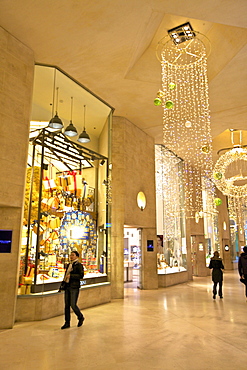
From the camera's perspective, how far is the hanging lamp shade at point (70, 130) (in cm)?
838

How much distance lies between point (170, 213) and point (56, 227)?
8.11 meters

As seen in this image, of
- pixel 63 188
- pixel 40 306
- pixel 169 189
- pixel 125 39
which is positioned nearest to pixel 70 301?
pixel 40 306

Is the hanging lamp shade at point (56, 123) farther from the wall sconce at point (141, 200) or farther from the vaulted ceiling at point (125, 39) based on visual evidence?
the wall sconce at point (141, 200)

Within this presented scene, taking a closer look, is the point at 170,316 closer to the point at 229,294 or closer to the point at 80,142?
the point at 229,294

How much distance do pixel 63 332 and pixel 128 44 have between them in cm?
639

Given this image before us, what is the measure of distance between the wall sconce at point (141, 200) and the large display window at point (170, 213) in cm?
207

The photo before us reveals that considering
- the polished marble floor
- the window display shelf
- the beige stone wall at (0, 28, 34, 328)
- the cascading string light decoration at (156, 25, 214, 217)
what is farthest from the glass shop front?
the window display shelf

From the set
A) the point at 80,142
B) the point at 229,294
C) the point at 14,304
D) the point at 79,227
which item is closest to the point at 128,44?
the point at 80,142

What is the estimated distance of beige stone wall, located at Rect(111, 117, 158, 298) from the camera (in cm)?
984

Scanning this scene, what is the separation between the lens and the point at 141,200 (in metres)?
11.4

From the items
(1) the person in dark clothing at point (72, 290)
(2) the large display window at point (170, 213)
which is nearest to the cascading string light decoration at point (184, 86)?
(2) the large display window at point (170, 213)

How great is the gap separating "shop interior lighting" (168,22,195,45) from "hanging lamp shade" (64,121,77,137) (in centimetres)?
363

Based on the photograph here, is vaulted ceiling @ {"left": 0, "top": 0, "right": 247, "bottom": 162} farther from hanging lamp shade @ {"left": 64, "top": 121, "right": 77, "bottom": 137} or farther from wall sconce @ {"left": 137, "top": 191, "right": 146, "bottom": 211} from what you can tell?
wall sconce @ {"left": 137, "top": 191, "right": 146, "bottom": 211}

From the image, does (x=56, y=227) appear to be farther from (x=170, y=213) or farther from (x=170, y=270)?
(x=170, y=213)
